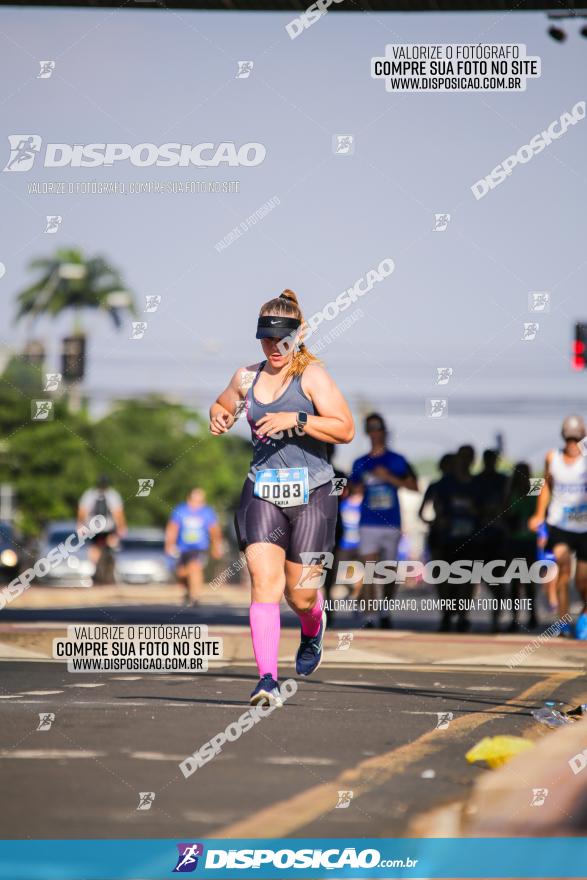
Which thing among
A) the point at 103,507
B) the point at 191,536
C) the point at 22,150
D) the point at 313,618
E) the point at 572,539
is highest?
the point at 22,150

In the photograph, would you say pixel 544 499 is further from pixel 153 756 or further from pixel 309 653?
pixel 153 756

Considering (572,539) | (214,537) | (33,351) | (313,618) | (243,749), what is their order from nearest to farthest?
(243,749) < (313,618) < (572,539) < (214,537) < (33,351)

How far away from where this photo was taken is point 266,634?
738cm

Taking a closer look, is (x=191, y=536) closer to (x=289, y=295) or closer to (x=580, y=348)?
(x=580, y=348)

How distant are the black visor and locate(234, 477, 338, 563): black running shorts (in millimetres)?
732

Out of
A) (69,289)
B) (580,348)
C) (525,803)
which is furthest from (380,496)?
(69,289)

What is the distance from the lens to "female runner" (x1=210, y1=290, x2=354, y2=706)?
7.29 meters

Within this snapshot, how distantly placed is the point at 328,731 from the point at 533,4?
3.60m

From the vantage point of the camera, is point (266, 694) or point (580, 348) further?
point (580, 348)

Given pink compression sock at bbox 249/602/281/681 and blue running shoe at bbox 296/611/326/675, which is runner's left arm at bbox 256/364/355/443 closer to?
pink compression sock at bbox 249/602/281/681

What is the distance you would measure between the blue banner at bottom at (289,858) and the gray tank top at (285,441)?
9.73 ft

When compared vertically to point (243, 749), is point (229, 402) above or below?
above

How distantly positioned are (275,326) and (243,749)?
1822 millimetres

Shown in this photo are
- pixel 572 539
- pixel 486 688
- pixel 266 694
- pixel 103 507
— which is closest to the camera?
pixel 266 694
